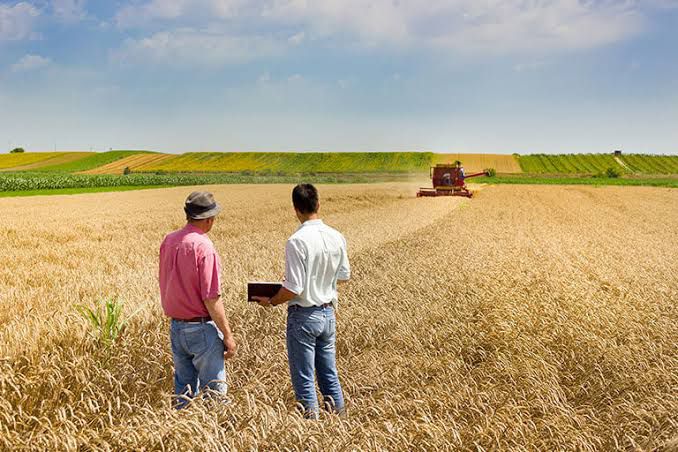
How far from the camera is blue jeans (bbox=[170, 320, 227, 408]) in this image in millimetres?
4148

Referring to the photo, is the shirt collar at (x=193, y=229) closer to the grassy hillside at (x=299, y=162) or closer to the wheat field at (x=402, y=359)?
the wheat field at (x=402, y=359)

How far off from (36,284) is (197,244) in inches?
266

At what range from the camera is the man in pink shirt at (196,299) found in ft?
13.2

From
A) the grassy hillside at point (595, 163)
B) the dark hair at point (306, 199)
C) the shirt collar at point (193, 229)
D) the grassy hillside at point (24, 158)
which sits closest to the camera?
the shirt collar at point (193, 229)

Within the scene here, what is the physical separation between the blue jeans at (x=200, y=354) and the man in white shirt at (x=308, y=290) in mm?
485

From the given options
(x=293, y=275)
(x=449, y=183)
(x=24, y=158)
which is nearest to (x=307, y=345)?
(x=293, y=275)

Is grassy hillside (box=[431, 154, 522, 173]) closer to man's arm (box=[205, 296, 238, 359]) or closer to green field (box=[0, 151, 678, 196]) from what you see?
green field (box=[0, 151, 678, 196])

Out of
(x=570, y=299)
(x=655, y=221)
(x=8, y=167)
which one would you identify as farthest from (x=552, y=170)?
(x=8, y=167)

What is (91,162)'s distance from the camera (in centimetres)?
11631

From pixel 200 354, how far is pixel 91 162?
12548 cm

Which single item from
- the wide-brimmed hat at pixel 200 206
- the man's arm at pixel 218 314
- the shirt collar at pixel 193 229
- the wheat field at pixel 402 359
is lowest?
the wheat field at pixel 402 359

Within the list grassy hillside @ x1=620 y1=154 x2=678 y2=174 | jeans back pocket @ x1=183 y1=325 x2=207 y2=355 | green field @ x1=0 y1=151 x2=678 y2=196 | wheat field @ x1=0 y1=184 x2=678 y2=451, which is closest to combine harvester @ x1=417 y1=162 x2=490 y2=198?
wheat field @ x1=0 y1=184 x2=678 y2=451

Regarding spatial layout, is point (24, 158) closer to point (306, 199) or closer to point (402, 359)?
point (402, 359)

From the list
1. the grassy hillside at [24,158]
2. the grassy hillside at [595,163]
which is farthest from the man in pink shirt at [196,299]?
the grassy hillside at [24,158]
